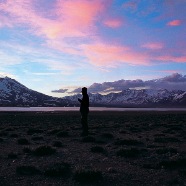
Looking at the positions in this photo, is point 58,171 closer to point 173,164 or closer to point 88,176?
point 88,176

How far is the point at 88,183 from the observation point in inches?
452

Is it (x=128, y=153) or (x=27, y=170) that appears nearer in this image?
(x=27, y=170)

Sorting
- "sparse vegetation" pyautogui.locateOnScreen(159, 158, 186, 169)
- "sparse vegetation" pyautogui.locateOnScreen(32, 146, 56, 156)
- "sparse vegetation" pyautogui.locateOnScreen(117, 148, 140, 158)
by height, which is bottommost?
"sparse vegetation" pyautogui.locateOnScreen(159, 158, 186, 169)

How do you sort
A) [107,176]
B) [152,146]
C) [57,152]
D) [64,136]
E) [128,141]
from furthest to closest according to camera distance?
[64,136], [128,141], [152,146], [57,152], [107,176]

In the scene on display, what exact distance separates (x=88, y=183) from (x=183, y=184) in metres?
3.19

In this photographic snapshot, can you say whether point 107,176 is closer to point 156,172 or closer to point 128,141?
point 156,172

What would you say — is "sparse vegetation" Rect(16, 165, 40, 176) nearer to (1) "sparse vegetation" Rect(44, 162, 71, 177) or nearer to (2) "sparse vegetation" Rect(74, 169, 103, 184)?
(1) "sparse vegetation" Rect(44, 162, 71, 177)

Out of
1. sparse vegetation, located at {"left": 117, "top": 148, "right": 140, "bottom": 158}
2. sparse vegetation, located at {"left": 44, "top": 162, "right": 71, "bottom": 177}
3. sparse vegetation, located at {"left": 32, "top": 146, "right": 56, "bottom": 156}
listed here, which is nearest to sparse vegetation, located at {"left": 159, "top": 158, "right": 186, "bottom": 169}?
sparse vegetation, located at {"left": 117, "top": 148, "right": 140, "bottom": 158}

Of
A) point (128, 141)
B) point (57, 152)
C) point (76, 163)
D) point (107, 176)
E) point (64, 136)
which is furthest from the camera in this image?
point (64, 136)

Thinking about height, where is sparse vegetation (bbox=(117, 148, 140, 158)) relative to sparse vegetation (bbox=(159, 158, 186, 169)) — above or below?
above

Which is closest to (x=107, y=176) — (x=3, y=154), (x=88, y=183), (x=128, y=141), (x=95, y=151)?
(x=88, y=183)

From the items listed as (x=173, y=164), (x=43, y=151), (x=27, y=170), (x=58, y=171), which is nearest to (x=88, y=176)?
(x=58, y=171)

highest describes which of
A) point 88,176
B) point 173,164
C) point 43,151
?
point 43,151

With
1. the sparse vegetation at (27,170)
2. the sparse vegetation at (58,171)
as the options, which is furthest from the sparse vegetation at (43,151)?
the sparse vegetation at (58,171)
